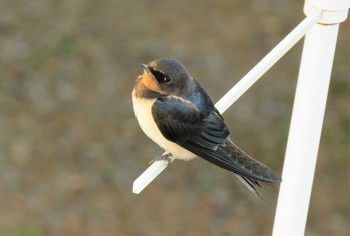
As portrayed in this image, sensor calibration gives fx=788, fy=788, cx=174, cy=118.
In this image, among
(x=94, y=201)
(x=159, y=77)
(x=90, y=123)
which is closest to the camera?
(x=159, y=77)

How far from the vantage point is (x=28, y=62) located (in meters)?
6.25

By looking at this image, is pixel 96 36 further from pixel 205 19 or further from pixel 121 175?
pixel 121 175

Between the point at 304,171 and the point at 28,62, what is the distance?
4.41 m

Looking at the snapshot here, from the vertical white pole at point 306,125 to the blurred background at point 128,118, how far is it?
3.05 m

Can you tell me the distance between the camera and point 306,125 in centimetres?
214

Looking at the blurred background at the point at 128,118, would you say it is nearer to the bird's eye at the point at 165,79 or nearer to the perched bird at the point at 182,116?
the perched bird at the point at 182,116

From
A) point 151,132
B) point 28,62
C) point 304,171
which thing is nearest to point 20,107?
point 28,62

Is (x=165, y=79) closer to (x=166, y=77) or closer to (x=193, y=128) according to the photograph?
(x=166, y=77)

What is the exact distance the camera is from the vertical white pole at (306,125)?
2.14m

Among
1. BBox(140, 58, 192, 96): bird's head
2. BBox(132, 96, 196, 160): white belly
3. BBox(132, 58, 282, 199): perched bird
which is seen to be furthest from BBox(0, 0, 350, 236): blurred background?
BBox(140, 58, 192, 96): bird's head

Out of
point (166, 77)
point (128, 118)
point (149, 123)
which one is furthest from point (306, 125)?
point (128, 118)

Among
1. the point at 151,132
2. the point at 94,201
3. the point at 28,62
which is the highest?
the point at 28,62

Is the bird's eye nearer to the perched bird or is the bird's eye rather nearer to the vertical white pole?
the perched bird

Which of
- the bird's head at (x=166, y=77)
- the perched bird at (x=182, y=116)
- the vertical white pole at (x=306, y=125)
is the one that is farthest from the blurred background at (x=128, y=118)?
the vertical white pole at (x=306, y=125)
